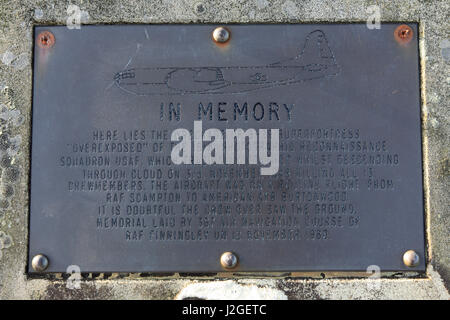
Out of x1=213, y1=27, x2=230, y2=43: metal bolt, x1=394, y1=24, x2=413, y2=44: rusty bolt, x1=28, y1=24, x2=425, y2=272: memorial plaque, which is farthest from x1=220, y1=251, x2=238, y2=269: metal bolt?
x1=394, y1=24, x2=413, y2=44: rusty bolt

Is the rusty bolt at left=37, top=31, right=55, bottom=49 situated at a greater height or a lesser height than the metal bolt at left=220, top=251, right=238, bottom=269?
greater

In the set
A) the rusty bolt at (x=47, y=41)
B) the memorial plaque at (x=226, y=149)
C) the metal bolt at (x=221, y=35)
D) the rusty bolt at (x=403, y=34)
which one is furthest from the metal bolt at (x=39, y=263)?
the rusty bolt at (x=403, y=34)

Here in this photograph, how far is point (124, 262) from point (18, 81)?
0.87m

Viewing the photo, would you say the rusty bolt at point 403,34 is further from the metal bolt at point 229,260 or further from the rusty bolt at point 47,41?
the rusty bolt at point 47,41

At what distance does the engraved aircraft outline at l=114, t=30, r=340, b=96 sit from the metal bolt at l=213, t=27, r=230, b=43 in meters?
0.12

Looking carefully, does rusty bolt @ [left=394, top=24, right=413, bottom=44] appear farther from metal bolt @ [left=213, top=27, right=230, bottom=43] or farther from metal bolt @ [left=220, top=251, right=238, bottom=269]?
metal bolt @ [left=220, top=251, right=238, bottom=269]

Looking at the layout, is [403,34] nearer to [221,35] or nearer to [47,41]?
[221,35]

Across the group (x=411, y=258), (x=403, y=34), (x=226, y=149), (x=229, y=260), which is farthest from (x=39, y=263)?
(x=403, y=34)

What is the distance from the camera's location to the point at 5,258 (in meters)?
1.80

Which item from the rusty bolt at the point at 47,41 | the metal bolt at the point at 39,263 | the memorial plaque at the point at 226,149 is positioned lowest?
the metal bolt at the point at 39,263

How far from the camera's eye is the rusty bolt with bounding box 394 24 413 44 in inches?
73.4

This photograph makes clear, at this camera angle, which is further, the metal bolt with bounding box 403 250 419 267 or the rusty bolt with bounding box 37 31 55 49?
the rusty bolt with bounding box 37 31 55 49

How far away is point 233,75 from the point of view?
185 centimetres

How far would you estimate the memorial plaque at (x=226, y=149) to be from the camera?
1788mm
